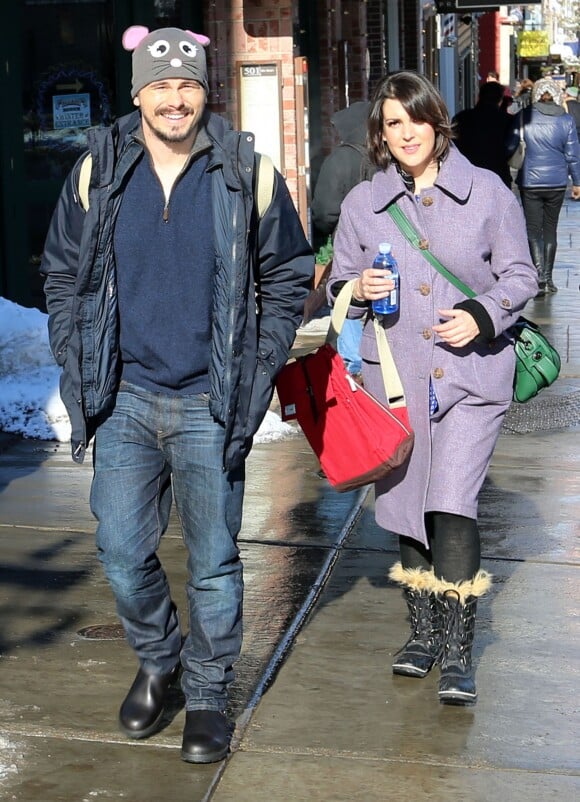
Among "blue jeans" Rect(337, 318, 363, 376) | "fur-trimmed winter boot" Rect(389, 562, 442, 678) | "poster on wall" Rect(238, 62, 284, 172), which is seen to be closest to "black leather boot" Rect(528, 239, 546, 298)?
"poster on wall" Rect(238, 62, 284, 172)

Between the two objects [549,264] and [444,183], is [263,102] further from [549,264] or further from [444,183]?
[444,183]

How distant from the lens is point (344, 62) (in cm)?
1667

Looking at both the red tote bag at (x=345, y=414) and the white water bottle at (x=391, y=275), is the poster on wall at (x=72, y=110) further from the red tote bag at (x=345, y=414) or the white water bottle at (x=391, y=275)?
the white water bottle at (x=391, y=275)

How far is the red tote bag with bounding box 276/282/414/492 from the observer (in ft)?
14.7

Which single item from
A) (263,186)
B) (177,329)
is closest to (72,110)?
(263,186)

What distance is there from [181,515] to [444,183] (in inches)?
50.0

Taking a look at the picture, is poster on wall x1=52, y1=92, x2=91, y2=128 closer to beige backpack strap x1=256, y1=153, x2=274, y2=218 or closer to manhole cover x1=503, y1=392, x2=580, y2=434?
manhole cover x1=503, y1=392, x2=580, y2=434

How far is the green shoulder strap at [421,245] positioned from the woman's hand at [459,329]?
0.56 feet

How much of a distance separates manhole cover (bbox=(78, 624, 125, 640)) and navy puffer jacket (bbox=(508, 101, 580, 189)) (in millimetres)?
9858

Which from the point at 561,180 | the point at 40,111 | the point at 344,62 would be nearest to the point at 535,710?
the point at 40,111

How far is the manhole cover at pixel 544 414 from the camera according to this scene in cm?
872

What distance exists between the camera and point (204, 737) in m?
4.16

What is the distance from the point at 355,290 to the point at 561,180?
10262mm

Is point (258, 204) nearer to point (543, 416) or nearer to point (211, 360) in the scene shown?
point (211, 360)
